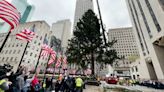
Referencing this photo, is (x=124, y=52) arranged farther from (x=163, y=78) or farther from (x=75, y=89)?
(x=75, y=89)

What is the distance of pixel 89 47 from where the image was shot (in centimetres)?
2150

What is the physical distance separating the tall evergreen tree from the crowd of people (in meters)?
12.5

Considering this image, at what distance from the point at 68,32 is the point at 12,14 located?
97699 mm

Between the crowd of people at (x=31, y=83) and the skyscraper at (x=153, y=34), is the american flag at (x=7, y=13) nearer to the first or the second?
the crowd of people at (x=31, y=83)

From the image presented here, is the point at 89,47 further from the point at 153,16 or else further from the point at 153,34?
the point at 153,16

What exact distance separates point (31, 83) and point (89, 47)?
15623mm

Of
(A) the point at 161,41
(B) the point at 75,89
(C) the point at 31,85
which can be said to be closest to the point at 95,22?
(A) the point at 161,41

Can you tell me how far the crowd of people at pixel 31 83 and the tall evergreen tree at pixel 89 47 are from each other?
41.1 feet

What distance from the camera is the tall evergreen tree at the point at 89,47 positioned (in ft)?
72.3

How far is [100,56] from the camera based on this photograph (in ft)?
72.6

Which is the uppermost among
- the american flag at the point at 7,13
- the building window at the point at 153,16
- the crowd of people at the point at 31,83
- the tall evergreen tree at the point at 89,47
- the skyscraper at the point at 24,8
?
the skyscraper at the point at 24,8

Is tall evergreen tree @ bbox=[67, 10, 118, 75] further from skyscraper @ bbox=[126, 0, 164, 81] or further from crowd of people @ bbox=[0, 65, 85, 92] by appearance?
crowd of people @ bbox=[0, 65, 85, 92]

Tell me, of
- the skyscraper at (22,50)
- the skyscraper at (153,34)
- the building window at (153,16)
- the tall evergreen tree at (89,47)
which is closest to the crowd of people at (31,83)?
the tall evergreen tree at (89,47)

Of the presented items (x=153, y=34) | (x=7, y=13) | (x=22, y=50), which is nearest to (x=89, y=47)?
(x=7, y=13)
